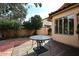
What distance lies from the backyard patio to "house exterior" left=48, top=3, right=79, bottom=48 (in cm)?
51

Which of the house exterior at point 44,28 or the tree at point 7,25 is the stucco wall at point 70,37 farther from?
the tree at point 7,25

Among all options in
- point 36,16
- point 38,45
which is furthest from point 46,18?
point 38,45

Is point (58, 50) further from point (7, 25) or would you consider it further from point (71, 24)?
point (7, 25)

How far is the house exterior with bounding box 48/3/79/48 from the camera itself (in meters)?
10.7

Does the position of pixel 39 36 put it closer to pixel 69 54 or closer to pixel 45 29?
pixel 45 29

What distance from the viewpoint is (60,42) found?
11.1 meters

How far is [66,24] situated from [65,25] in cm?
9

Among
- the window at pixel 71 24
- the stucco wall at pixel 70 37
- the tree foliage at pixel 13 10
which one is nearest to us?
the tree foliage at pixel 13 10

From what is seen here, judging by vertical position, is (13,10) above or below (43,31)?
above

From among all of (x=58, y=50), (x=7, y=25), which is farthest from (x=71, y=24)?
(x=7, y=25)

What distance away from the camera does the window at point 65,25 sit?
36.4 feet

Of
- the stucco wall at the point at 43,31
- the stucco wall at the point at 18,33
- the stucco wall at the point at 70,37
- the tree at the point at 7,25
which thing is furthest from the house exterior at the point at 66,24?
the tree at the point at 7,25

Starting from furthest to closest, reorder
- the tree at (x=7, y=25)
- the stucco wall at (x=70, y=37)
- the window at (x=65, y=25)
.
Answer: the window at (x=65, y=25) → the stucco wall at (x=70, y=37) → the tree at (x=7, y=25)

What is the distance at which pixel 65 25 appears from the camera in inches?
448
